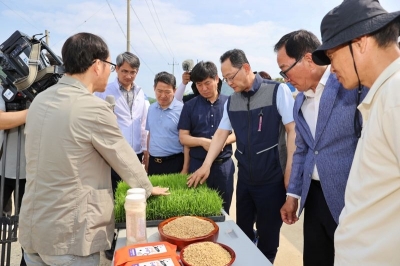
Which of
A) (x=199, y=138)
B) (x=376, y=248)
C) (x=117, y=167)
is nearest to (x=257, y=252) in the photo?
Result: (x=376, y=248)

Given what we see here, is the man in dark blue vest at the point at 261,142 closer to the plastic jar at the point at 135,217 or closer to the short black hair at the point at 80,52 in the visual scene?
the plastic jar at the point at 135,217

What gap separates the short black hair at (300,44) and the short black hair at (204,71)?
40.3 inches

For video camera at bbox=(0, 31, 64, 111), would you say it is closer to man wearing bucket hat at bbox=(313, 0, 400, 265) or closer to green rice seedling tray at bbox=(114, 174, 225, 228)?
green rice seedling tray at bbox=(114, 174, 225, 228)

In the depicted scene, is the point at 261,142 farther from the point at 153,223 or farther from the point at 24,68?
the point at 24,68

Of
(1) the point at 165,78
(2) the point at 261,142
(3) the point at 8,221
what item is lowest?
(3) the point at 8,221

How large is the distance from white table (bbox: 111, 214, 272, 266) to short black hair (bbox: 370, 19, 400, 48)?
93cm

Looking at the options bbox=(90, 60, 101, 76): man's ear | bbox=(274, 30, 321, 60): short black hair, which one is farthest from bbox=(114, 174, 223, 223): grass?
bbox=(274, 30, 321, 60): short black hair

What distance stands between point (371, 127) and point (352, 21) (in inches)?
14.6

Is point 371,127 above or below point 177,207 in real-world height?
above

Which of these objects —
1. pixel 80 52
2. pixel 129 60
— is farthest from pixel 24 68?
pixel 129 60

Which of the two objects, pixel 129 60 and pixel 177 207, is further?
pixel 129 60

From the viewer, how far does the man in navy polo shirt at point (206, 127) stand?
273cm

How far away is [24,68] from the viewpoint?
6.43 feet

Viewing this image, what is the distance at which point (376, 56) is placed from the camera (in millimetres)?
901
